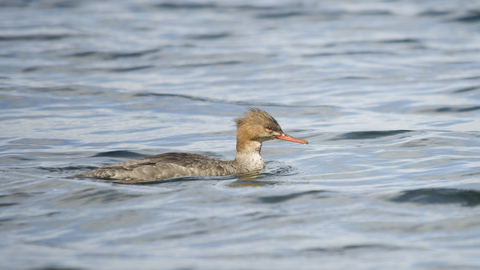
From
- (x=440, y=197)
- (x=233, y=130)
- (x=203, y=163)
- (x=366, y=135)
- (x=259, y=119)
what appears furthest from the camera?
(x=233, y=130)

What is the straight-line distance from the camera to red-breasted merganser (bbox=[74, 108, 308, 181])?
9.13 metres

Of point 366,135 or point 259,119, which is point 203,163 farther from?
point 366,135

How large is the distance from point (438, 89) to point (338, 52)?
517 centimetres

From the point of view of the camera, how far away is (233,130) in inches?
514

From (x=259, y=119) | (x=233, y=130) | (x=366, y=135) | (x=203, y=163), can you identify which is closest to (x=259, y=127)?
(x=259, y=119)

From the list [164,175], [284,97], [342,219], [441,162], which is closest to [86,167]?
[164,175]

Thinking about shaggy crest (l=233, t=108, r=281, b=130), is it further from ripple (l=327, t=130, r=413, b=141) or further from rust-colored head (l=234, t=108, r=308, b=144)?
ripple (l=327, t=130, r=413, b=141)

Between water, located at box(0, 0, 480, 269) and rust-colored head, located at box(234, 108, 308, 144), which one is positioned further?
rust-colored head, located at box(234, 108, 308, 144)

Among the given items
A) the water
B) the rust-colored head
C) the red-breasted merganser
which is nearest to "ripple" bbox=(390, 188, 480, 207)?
the water

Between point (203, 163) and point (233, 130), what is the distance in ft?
11.7

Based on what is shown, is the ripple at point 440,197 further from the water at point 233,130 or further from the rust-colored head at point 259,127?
the rust-colored head at point 259,127

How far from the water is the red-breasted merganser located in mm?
216

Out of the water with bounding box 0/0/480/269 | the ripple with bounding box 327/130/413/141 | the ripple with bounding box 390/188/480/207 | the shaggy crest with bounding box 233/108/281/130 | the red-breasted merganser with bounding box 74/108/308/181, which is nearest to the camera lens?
the water with bounding box 0/0/480/269

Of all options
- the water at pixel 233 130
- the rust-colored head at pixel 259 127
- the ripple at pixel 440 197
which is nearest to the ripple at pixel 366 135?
the water at pixel 233 130
